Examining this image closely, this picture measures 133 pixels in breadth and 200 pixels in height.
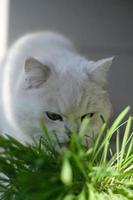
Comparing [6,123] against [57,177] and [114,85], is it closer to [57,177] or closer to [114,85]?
[114,85]

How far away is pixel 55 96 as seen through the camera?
98 cm

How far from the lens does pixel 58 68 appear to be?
106 cm

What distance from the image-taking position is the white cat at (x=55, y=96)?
3.17 ft

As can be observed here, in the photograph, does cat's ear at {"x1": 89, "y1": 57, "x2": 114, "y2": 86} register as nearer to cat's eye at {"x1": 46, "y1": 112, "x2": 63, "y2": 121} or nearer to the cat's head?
the cat's head

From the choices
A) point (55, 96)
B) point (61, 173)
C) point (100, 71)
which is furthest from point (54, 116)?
point (61, 173)

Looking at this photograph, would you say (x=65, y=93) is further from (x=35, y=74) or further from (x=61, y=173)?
(x=61, y=173)

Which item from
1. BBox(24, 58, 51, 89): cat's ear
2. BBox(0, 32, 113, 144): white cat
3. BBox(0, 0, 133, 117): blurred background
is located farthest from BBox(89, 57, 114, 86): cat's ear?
BBox(0, 0, 133, 117): blurred background

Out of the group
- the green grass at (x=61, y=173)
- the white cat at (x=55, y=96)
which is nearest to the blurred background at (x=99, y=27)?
the white cat at (x=55, y=96)

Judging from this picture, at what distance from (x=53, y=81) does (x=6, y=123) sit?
0.21 m

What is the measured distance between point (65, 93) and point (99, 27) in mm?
590

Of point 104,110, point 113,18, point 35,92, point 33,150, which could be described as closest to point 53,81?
point 35,92

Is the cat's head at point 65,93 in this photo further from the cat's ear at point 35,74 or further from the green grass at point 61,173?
the green grass at point 61,173

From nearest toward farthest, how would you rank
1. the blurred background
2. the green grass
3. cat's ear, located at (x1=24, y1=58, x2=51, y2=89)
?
the green grass
cat's ear, located at (x1=24, y1=58, x2=51, y2=89)
the blurred background

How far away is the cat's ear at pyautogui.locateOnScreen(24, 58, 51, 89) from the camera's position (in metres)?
0.96
